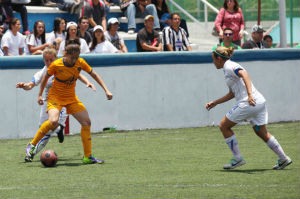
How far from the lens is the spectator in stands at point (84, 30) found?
14.6m

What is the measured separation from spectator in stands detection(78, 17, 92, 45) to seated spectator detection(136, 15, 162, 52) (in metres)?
1.11

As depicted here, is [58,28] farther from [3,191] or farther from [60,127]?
[3,191]

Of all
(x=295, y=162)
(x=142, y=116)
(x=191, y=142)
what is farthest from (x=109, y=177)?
(x=142, y=116)

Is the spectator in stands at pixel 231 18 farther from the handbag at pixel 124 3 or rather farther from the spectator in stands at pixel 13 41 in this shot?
the spectator in stands at pixel 13 41

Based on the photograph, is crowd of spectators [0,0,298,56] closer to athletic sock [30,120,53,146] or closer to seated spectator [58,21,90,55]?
seated spectator [58,21,90,55]

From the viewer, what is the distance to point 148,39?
15.0m

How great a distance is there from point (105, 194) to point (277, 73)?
27.8 ft

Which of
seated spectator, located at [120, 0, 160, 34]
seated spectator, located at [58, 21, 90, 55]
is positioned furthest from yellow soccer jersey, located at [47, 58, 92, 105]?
seated spectator, located at [120, 0, 160, 34]

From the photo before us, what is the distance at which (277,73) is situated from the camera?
1447 centimetres

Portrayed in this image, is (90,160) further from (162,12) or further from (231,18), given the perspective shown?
(162,12)

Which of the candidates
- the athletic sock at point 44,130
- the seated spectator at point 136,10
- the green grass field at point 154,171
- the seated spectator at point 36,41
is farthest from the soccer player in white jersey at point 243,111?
the seated spectator at point 136,10

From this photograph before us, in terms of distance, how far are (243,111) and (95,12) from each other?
8477mm

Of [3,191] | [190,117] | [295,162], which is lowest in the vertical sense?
[190,117]

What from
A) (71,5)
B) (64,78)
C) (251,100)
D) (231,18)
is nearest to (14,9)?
(71,5)
